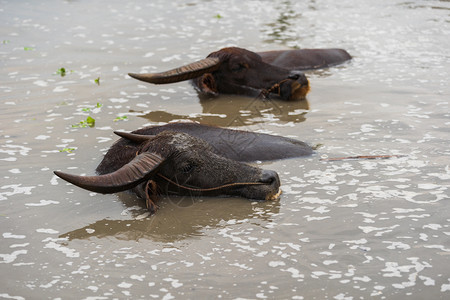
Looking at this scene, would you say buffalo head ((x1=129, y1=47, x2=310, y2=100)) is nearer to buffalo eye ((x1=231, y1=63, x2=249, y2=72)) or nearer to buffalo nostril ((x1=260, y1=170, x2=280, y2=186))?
buffalo eye ((x1=231, y1=63, x2=249, y2=72))

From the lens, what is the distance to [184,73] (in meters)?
7.98

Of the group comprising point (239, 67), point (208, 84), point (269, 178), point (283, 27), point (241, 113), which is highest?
point (283, 27)

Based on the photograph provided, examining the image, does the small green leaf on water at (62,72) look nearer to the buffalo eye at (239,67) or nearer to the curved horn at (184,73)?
the curved horn at (184,73)

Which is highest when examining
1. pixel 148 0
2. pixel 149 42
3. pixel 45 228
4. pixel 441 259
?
pixel 148 0

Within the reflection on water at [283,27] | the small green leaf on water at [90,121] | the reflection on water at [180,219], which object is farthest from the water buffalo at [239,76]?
the reflection on water at [180,219]

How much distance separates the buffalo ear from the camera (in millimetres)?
8422

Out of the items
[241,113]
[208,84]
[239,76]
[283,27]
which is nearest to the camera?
[241,113]

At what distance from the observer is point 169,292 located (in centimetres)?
386

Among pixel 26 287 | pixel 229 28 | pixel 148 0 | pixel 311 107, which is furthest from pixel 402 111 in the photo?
pixel 148 0

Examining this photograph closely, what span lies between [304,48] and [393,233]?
6.41m

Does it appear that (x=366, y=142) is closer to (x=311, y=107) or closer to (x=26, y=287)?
(x=311, y=107)

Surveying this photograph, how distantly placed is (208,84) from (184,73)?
0.58 meters

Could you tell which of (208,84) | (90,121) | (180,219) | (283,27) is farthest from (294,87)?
(283,27)

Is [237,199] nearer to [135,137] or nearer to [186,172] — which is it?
[186,172]
